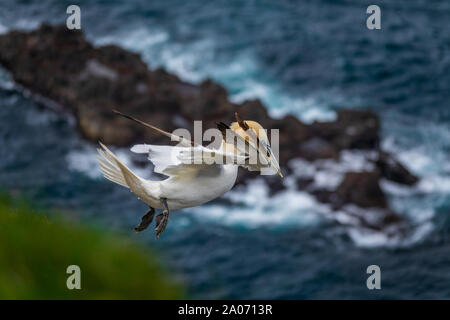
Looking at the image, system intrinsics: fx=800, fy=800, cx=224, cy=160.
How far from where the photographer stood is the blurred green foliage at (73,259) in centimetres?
951

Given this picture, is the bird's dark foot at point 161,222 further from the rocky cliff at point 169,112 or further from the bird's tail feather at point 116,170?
the rocky cliff at point 169,112

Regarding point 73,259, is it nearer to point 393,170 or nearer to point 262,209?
point 262,209

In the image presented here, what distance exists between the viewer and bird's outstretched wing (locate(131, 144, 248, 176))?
30.2 ft

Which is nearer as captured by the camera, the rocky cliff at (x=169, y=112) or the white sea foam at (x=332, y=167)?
the rocky cliff at (x=169, y=112)

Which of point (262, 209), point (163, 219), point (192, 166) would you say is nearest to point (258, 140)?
point (192, 166)

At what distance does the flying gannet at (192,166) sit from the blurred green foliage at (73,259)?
0.54 m

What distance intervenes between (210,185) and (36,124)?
3408cm

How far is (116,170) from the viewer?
1068 centimetres

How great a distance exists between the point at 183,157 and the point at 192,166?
56 centimetres

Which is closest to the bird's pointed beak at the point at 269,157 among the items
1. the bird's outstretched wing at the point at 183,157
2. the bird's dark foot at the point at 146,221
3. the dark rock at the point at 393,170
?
the bird's outstretched wing at the point at 183,157

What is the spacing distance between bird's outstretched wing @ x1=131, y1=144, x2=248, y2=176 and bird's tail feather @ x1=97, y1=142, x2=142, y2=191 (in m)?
0.54

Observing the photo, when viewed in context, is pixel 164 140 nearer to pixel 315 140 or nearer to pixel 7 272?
→ pixel 315 140

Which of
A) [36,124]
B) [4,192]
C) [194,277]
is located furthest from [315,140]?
[4,192]

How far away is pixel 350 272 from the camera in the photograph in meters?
35.2
